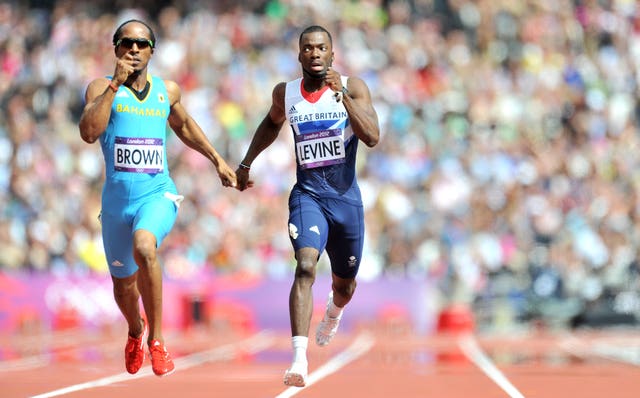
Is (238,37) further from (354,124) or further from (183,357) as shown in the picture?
(354,124)

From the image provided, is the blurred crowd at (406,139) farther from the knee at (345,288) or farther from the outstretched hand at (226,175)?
the outstretched hand at (226,175)

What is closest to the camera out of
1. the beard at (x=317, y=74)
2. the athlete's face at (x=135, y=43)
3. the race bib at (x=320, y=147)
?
the athlete's face at (x=135, y=43)

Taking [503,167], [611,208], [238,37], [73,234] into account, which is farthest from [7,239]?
[611,208]

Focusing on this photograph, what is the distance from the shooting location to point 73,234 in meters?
20.2

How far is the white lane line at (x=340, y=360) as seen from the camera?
380 inches

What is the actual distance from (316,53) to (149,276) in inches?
76.3

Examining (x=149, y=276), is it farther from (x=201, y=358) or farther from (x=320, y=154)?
(x=201, y=358)

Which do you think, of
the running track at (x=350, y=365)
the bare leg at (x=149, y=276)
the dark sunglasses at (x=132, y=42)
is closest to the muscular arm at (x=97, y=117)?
the dark sunglasses at (x=132, y=42)

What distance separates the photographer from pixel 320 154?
8.93m

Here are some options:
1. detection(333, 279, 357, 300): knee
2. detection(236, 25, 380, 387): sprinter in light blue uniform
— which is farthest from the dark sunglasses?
detection(333, 279, 357, 300): knee

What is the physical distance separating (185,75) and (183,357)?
9947 mm

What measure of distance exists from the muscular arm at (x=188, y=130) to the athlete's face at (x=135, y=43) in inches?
20.8

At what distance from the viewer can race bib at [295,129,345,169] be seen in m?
8.91

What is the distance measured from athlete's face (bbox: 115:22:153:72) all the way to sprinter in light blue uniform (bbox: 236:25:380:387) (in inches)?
42.7
